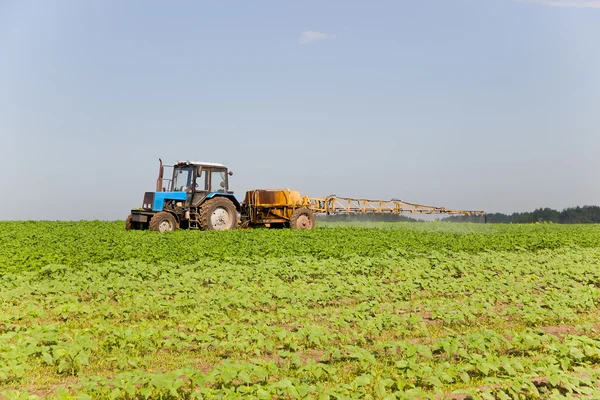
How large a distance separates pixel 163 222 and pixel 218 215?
1848 millimetres

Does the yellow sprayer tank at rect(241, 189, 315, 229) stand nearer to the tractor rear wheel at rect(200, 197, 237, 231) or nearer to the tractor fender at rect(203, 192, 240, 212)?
the tractor fender at rect(203, 192, 240, 212)

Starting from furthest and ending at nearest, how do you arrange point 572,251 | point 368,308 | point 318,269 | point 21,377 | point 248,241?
1. point 572,251
2. point 248,241
3. point 318,269
4. point 368,308
5. point 21,377

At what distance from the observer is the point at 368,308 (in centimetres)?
832

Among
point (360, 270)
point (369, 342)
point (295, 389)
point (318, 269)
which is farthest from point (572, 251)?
point (295, 389)

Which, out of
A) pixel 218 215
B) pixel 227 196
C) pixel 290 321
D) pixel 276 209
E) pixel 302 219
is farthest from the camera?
pixel 276 209

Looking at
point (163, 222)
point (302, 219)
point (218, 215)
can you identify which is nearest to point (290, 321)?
point (163, 222)

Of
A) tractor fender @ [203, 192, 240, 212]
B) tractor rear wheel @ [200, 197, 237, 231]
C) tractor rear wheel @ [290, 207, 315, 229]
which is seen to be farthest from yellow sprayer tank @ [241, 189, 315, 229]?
tractor rear wheel @ [200, 197, 237, 231]

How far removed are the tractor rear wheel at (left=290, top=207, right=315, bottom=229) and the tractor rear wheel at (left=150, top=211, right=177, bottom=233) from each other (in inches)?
190

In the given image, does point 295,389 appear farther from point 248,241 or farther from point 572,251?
point 572,251

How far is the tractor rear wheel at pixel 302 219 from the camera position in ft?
69.6

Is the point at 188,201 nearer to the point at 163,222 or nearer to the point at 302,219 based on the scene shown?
the point at 163,222

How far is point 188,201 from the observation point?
59.7 ft

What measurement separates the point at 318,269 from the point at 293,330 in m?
4.25

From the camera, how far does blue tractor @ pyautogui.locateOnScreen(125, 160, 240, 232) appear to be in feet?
59.5
